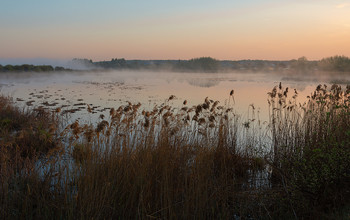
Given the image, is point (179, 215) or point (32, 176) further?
point (32, 176)

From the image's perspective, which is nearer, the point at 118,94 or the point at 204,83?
the point at 118,94

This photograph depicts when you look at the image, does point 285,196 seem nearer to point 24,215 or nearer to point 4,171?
point 24,215

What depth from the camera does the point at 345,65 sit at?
36.1 metres

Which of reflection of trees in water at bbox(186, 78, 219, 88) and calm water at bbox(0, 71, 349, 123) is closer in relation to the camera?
calm water at bbox(0, 71, 349, 123)

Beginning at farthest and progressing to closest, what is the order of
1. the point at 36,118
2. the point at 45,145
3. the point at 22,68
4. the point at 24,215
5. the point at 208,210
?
the point at 22,68, the point at 36,118, the point at 45,145, the point at 208,210, the point at 24,215

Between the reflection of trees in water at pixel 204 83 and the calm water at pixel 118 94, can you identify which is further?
the reflection of trees in water at pixel 204 83

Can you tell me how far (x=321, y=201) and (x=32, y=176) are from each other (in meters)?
3.59

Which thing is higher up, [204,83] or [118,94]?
[204,83]

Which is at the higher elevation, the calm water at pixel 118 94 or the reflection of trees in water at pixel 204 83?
the reflection of trees in water at pixel 204 83

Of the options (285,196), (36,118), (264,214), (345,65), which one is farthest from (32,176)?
(345,65)

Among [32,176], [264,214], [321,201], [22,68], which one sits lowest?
[264,214]

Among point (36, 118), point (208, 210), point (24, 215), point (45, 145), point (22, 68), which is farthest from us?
point (22, 68)

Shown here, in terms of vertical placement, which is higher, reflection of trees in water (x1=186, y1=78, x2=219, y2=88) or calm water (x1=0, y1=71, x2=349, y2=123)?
reflection of trees in water (x1=186, y1=78, x2=219, y2=88)

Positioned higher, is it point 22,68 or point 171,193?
point 22,68
